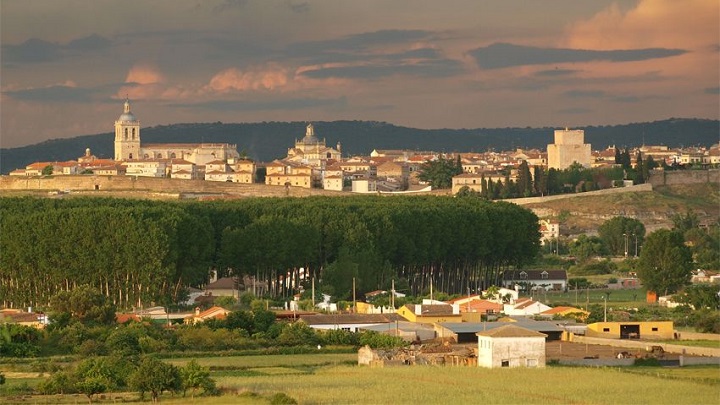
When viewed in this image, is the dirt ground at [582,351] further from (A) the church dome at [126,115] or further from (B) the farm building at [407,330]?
(A) the church dome at [126,115]

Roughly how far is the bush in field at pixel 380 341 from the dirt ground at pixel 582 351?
417 cm

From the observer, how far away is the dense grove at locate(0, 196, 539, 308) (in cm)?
6719

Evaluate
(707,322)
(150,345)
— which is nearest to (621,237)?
(707,322)

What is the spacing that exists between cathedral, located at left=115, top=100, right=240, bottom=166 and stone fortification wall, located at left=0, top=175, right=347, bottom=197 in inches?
1232

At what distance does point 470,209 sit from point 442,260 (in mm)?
4786

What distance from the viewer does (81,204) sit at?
274ft

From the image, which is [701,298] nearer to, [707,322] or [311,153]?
[707,322]

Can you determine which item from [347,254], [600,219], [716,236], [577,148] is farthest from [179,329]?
[577,148]

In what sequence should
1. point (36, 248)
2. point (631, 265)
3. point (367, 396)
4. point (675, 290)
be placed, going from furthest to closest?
point (631, 265), point (675, 290), point (36, 248), point (367, 396)

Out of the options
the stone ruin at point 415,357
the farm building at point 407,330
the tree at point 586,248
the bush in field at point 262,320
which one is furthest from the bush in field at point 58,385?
the tree at point 586,248

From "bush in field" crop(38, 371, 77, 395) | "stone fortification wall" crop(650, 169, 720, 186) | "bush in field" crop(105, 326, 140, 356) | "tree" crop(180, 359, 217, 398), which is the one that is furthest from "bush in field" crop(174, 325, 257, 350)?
"stone fortification wall" crop(650, 169, 720, 186)

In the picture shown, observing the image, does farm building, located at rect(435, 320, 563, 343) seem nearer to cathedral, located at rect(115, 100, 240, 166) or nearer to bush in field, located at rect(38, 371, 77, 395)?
bush in field, located at rect(38, 371, 77, 395)

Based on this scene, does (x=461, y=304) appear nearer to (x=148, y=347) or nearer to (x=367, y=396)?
(x=148, y=347)

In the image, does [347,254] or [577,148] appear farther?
[577,148]
